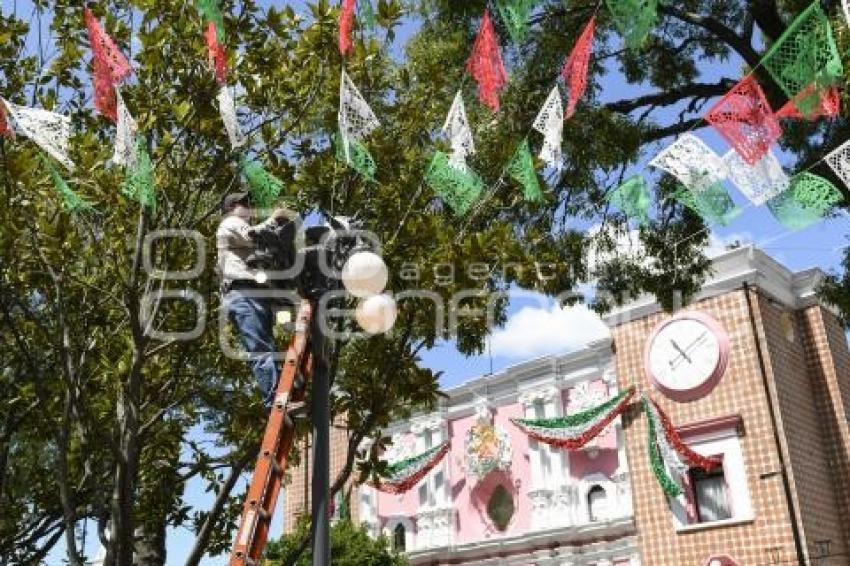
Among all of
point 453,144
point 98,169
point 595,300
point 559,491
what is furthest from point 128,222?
point 559,491

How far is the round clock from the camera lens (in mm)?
21500

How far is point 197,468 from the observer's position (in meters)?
9.23

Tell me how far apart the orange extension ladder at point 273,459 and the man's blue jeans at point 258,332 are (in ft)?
0.86

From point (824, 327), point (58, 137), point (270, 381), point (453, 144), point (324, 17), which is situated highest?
point (824, 327)

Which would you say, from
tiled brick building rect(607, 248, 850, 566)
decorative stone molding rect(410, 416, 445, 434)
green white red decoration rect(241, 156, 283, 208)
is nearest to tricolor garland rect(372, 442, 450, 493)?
decorative stone molding rect(410, 416, 445, 434)

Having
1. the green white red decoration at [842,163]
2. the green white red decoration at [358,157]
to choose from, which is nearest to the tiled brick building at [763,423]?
the green white red decoration at [842,163]

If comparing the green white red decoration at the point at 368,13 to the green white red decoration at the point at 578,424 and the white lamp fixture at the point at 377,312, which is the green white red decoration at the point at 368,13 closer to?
the white lamp fixture at the point at 377,312

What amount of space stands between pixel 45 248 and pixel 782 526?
57.3ft

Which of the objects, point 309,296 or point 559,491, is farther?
point 559,491

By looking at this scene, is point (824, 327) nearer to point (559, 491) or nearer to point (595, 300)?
point (559, 491)

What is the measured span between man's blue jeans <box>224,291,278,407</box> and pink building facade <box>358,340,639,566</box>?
19.9 m

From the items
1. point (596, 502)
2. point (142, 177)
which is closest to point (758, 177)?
point (142, 177)

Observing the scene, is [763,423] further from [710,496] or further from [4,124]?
[4,124]

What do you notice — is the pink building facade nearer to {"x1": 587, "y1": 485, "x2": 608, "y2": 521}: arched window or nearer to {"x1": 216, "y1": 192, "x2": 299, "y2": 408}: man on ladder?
{"x1": 587, "y1": 485, "x2": 608, "y2": 521}: arched window
